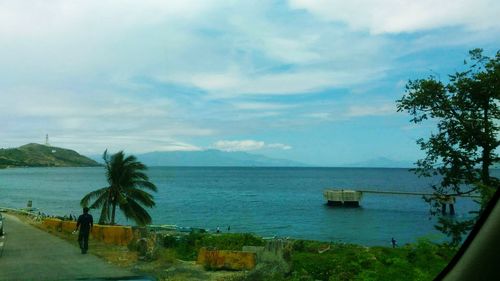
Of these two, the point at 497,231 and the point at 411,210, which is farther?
the point at 411,210

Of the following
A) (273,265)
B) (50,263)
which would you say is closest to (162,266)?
(50,263)

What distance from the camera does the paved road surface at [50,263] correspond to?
12148mm

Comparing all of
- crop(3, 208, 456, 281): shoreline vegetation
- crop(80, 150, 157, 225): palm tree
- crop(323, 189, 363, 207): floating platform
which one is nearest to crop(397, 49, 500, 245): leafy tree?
crop(3, 208, 456, 281): shoreline vegetation

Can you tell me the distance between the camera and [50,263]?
14.5 metres

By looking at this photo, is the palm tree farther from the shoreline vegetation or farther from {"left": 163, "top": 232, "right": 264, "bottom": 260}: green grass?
the shoreline vegetation

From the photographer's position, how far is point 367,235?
52812 mm

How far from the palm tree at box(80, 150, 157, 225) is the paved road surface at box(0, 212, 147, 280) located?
10.9m

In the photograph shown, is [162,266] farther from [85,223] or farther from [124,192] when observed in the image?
[124,192]

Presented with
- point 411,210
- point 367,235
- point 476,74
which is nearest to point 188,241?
point 476,74

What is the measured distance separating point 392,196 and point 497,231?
4226 inches

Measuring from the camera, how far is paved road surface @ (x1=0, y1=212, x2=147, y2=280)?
12148 mm

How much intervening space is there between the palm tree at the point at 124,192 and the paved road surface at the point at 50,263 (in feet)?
35.9

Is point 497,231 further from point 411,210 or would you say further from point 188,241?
point 411,210

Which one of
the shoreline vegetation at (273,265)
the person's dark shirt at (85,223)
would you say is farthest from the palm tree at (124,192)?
the person's dark shirt at (85,223)
